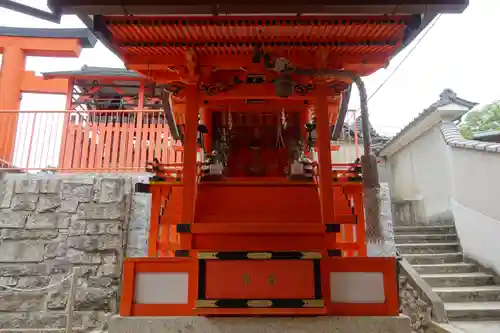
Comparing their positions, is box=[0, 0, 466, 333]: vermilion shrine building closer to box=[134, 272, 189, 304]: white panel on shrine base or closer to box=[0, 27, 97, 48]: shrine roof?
box=[134, 272, 189, 304]: white panel on shrine base

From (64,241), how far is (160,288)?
4.17 m

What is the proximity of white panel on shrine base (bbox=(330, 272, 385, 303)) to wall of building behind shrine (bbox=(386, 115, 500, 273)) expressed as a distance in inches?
208

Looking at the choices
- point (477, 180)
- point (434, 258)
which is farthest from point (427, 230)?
point (477, 180)

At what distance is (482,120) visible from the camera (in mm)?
16359

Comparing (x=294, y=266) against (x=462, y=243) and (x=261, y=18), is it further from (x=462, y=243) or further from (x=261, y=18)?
(x=462, y=243)

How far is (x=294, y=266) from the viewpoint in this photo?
3076 millimetres

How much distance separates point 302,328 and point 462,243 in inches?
259

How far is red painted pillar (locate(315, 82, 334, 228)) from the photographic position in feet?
11.4

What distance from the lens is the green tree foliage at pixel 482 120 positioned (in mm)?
15508

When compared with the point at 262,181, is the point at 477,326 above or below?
below

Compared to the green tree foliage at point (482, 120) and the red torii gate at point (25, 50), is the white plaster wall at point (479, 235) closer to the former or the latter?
the green tree foliage at point (482, 120)

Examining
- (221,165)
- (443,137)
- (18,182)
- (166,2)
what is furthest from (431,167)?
(18,182)

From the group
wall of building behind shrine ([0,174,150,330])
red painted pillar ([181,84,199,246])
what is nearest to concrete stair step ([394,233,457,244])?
wall of building behind shrine ([0,174,150,330])

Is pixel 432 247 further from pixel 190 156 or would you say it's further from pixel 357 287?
pixel 190 156
